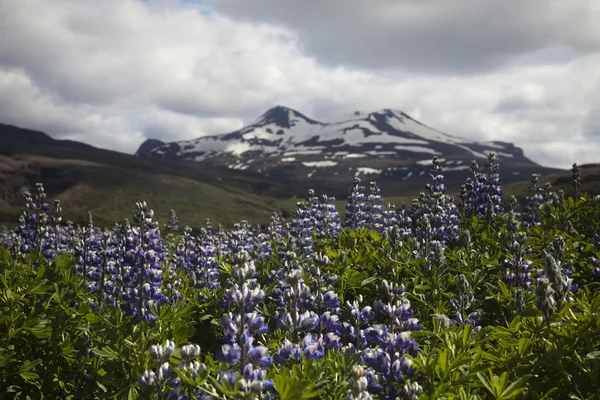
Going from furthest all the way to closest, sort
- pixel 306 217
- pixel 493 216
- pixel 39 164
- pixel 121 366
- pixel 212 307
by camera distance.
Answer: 1. pixel 39 164
2. pixel 306 217
3. pixel 493 216
4. pixel 212 307
5. pixel 121 366

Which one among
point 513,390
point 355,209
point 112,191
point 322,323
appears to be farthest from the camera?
point 112,191

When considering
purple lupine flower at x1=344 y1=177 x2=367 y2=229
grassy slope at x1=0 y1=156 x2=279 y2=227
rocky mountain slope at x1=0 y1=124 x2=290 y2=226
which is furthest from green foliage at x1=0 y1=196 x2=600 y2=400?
grassy slope at x1=0 y1=156 x2=279 y2=227

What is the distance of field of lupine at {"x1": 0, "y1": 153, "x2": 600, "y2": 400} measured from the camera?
3.52m

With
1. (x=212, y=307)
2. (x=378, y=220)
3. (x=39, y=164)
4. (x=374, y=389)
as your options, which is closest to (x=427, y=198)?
(x=378, y=220)

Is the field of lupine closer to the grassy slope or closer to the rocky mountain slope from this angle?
the rocky mountain slope

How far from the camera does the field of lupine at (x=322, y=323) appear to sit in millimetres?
3516

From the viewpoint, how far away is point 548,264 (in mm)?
3977

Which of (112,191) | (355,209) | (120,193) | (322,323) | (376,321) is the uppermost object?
(355,209)

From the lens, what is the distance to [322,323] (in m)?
4.73

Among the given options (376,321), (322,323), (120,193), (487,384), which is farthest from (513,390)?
(120,193)

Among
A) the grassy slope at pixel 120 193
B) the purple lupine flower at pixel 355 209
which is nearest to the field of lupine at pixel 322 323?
the purple lupine flower at pixel 355 209

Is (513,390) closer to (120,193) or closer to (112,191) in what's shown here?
(120,193)

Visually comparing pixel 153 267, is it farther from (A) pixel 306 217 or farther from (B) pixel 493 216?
(B) pixel 493 216

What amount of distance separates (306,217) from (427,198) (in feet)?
10.8
